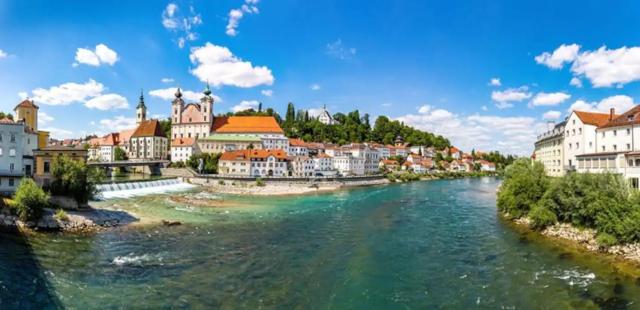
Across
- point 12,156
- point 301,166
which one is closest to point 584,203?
point 12,156

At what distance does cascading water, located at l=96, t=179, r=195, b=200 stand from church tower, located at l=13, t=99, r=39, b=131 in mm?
9882

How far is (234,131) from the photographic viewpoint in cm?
10544

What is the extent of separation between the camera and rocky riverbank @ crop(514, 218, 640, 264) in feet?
65.9

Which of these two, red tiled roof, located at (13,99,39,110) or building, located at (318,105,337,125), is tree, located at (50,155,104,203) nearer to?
red tiled roof, located at (13,99,39,110)

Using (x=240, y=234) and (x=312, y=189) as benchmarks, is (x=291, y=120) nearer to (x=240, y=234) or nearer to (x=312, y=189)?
(x=312, y=189)

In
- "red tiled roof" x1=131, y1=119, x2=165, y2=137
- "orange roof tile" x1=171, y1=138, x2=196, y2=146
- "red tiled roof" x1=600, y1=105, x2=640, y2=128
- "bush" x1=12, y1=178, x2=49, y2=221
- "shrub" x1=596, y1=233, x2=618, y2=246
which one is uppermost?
"red tiled roof" x1=131, y1=119, x2=165, y2=137

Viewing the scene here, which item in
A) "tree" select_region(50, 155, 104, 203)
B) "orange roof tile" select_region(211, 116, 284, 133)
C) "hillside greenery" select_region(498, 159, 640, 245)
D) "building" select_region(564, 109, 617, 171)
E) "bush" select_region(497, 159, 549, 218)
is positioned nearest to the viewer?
"hillside greenery" select_region(498, 159, 640, 245)

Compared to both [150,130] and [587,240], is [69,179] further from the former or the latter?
[150,130]

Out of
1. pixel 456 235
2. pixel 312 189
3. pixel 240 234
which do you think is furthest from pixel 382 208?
pixel 312 189

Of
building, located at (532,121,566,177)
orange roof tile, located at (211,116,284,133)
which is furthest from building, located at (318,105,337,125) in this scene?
building, located at (532,121,566,177)

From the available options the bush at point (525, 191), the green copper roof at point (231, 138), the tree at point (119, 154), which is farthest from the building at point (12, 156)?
the tree at point (119, 154)

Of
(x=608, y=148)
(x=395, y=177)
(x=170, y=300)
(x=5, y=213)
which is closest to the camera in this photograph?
(x=170, y=300)

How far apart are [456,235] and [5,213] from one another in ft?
101

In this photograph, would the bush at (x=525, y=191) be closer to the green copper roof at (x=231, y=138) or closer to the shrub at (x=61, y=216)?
the shrub at (x=61, y=216)
